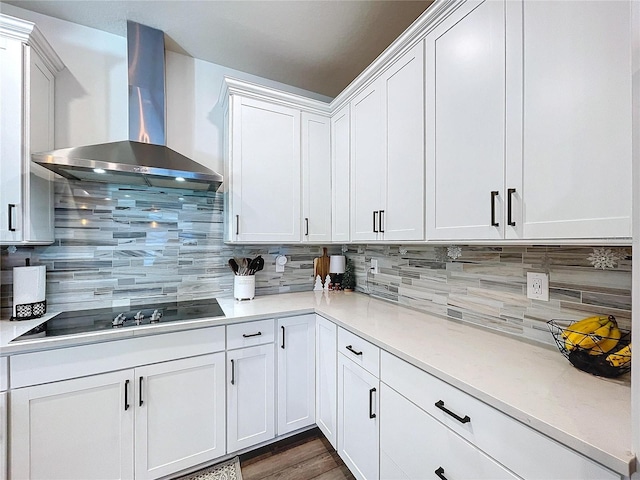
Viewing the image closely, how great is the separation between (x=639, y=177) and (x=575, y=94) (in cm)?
46

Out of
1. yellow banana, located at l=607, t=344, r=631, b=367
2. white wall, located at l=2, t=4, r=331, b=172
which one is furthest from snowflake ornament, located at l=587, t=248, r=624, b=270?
white wall, located at l=2, t=4, r=331, b=172

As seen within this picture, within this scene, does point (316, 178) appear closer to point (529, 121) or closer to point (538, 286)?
point (529, 121)

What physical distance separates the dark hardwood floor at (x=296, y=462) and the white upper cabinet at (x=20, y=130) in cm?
184

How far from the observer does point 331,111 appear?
2.30 m

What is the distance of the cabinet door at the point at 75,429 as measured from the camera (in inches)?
50.1

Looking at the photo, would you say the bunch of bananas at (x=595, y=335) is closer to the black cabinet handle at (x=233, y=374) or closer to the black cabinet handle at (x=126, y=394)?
the black cabinet handle at (x=233, y=374)

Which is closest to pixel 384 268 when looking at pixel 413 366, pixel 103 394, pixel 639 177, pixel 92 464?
pixel 413 366

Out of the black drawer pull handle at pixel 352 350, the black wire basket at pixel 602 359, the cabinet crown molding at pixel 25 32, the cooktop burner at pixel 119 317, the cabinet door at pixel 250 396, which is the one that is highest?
the cabinet crown molding at pixel 25 32

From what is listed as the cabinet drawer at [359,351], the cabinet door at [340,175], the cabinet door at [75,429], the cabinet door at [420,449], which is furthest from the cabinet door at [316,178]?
the cabinet door at [75,429]

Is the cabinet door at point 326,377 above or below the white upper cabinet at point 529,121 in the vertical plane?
below

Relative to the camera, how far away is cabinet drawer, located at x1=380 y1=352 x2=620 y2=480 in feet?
2.22

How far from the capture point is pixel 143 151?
1697 millimetres

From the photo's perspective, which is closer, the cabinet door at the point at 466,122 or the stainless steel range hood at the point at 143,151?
the cabinet door at the point at 466,122

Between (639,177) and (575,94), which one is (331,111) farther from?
(639,177)
